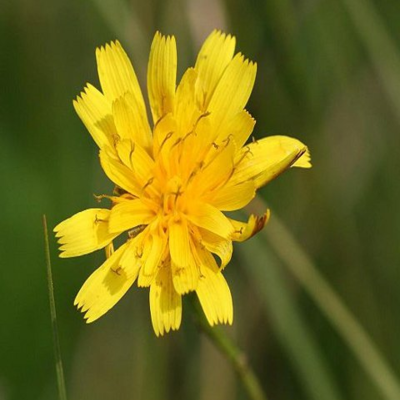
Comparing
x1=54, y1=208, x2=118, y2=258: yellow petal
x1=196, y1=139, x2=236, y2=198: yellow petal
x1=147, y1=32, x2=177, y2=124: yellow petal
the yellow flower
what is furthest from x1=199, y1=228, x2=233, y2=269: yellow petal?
x1=147, y1=32, x2=177, y2=124: yellow petal

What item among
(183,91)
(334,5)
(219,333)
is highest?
(334,5)

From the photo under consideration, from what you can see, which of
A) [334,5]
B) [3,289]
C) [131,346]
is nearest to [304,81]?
[334,5]

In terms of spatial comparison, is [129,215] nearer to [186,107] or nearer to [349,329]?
[186,107]

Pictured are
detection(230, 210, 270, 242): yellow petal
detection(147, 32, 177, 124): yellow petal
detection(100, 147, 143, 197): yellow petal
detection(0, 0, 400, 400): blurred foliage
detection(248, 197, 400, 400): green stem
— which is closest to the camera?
detection(230, 210, 270, 242): yellow petal

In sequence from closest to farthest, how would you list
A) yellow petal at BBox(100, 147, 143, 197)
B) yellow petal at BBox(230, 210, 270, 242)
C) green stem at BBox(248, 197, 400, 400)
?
1. yellow petal at BBox(230, 210, 270, 242)
2. yellow petal at BBox(100, 147, 143, 197)
3. green stem at BBox(248, 197, 400, 400)

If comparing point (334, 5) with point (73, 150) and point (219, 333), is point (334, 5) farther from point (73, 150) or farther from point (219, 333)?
point (219, 333)

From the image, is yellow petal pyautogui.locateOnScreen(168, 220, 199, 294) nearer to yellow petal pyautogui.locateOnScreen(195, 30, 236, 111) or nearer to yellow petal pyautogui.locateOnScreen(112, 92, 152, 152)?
yellow petal pyautogui.locateOnScreen(112, 92, 152, 152)

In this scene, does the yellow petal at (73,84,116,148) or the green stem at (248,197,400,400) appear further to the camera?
the green stem at (248,197,400,400)
